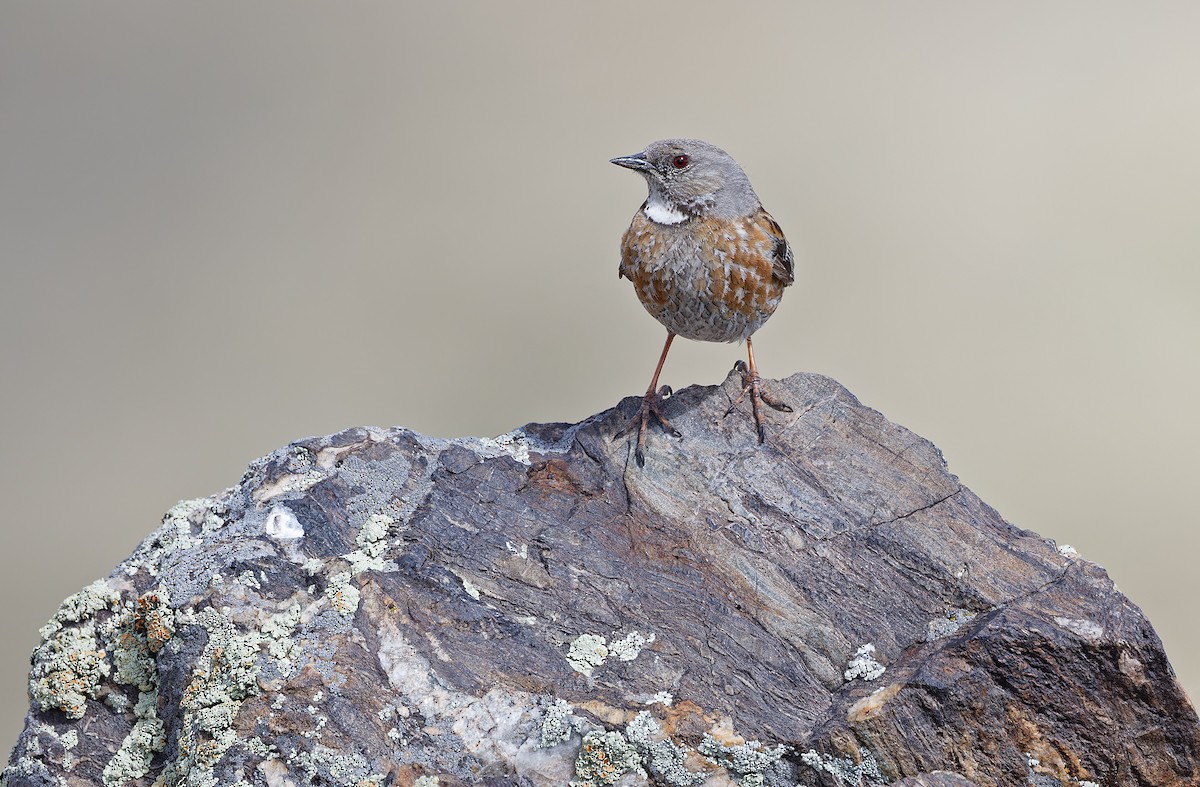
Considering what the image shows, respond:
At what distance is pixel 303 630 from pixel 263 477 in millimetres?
955

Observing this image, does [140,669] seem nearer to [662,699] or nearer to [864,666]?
[662,699]

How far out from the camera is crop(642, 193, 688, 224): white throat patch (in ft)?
19.1

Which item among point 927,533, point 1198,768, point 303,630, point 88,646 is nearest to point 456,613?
point 303,630

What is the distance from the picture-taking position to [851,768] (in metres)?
4.02

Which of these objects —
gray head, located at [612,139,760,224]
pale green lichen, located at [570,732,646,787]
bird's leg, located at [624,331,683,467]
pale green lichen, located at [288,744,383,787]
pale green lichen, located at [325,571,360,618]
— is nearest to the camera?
pale green lichen, located at [288,744,383,787]

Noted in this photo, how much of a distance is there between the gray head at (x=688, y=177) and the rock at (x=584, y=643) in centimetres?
164

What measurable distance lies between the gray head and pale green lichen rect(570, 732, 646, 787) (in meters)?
2.98

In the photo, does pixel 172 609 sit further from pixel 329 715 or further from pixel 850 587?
pixel 850 587

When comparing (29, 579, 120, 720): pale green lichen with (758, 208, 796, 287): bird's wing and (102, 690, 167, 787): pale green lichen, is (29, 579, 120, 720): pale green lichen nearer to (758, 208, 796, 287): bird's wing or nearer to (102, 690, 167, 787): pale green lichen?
(102, 690, 167, 787): pale green lichen

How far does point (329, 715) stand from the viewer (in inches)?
159

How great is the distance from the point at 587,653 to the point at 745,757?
791mm

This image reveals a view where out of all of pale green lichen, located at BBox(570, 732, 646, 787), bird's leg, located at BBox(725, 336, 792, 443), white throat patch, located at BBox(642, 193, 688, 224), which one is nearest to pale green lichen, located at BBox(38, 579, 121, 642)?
pale green lichen, located at BBox(570, 732, 646, 787)

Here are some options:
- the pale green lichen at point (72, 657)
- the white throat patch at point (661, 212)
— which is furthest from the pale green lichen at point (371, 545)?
the white throat patch at point (661, 212)

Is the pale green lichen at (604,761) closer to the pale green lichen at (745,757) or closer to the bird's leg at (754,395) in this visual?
the pale green lichen at (745,757)
